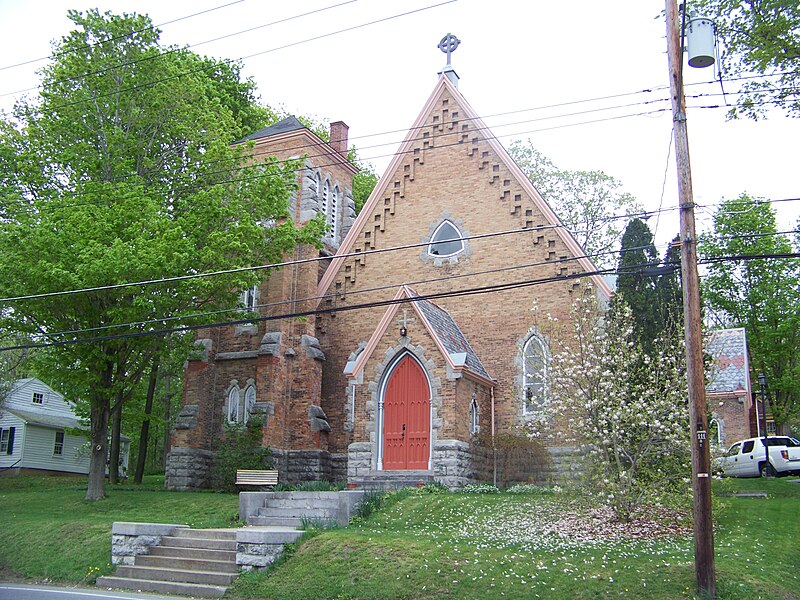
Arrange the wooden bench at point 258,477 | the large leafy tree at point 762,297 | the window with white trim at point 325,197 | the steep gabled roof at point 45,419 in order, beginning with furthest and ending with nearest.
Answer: the steep gabled roof at point 45,419
the large leafy tree at point 762,297
the window with white trim at point 325,197
the wooden bench at point 258,477

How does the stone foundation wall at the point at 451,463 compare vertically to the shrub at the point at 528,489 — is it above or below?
above

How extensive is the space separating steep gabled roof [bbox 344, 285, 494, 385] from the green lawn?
148 inches

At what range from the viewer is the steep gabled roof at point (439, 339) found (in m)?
20.8

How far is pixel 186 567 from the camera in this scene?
1514 centimetres

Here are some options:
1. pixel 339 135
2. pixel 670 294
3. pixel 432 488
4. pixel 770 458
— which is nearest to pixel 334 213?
pixel 339 135

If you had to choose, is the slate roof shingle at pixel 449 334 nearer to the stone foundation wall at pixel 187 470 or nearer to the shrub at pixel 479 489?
the shrub at pixel 479 489

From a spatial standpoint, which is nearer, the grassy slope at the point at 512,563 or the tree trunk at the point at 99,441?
the grassy slope at the point at 512,563

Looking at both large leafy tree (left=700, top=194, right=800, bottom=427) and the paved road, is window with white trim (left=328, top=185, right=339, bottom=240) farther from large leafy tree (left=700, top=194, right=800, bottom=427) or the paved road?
large leafy tree (left=700, top=194, right=800, bottom=427)

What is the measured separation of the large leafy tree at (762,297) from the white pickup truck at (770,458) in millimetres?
13594

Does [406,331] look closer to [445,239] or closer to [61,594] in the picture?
[445,239]

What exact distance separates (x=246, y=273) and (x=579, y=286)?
9402 millimetres

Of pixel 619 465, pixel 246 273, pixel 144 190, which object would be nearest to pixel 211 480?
pixel 246 273

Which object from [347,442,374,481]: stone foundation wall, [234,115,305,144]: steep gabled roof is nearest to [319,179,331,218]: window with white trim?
[234,115,305,144]: steep gabled roof

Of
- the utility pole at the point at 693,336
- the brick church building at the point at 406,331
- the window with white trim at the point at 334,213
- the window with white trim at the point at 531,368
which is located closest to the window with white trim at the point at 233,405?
the brick church building at the point at 406,331
